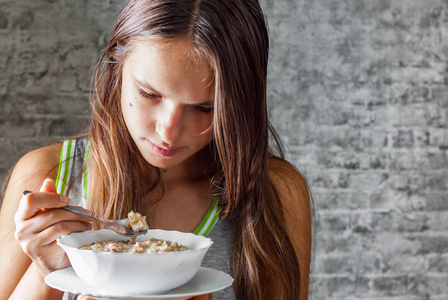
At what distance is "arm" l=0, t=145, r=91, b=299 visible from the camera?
833 mm

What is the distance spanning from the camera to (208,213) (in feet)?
4.21

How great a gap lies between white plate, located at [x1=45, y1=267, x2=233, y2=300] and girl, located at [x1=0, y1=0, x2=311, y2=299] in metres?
0.11

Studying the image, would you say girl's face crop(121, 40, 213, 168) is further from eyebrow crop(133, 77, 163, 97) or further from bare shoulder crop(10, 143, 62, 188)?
bare shoulder crop(10, 143, 62, 188)

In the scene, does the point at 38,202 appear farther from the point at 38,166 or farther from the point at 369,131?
the point at 369,131

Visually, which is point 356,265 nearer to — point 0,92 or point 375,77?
point 375,77

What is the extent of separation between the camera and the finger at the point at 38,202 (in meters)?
0.81

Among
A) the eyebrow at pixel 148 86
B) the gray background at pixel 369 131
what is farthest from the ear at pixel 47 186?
the gray background at pixel 369 131

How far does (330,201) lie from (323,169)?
16 cm

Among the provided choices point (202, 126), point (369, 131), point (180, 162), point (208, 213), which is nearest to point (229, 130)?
point (202, 126)

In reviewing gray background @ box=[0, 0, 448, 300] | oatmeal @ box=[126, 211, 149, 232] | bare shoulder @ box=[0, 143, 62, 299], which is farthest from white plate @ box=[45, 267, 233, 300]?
gray background @ box=[0, 0, 448, 300]

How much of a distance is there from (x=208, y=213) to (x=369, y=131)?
1.63m

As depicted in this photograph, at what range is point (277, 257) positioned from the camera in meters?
1.22

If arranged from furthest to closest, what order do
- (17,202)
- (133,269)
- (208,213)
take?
(208,213)
(17,202)
(133,269)

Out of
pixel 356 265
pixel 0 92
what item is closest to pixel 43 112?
pixel 0 92
